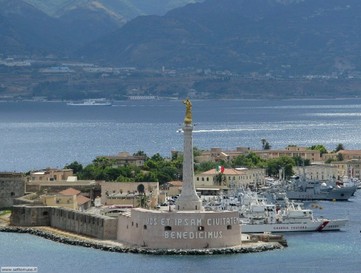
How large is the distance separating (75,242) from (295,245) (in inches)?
285

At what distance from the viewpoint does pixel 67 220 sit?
51.6 metres

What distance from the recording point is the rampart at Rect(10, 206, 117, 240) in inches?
1922

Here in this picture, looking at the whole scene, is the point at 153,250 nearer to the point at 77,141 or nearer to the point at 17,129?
the point at 77,141

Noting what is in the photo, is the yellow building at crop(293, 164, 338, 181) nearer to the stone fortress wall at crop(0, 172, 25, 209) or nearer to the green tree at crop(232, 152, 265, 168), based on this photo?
the green tree at crop(232, 152, 265, 168)

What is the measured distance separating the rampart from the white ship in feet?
21.6

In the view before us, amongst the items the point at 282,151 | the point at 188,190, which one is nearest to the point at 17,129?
the point at 282,151

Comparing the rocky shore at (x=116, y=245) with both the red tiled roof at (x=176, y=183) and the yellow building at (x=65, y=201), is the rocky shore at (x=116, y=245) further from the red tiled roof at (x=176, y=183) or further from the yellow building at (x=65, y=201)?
the red tiled roof at (x=176, y=183)

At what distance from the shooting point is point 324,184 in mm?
74875

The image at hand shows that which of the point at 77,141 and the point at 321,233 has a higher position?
the point at 77,141

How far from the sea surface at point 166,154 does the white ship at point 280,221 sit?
69 cm

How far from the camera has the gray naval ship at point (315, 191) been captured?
2869 inches

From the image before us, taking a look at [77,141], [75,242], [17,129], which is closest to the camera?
[75,242]

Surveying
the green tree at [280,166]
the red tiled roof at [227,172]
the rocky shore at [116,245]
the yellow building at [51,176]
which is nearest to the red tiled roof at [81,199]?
the rocky shore at [116,245]

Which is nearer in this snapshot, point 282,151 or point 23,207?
point 23,207
